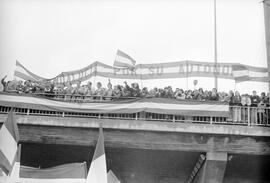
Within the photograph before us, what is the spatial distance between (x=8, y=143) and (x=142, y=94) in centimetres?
542

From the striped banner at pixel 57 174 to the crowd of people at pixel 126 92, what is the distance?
10.0 feet

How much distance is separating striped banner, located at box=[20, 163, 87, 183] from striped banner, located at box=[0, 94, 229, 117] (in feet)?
7.82

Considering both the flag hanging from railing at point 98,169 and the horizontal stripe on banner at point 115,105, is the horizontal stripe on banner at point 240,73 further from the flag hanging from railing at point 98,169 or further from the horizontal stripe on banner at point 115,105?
the flag hanging from railing at point 98,169

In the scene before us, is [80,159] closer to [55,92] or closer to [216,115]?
[55,92]

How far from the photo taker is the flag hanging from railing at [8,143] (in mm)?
15609

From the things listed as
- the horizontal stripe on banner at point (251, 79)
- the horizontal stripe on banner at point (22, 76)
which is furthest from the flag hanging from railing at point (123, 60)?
the horizontal stripe on banner at point (251, 79)

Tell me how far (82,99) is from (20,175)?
3.72m

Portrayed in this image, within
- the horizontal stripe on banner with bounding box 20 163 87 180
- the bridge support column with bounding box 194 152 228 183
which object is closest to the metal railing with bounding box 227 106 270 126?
the bridge support column with bounding box 194 152 228 183

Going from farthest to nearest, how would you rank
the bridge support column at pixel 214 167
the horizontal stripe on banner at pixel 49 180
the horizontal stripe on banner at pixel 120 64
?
the horizontal stripe on banner at pixel 120 64 → the bridge support column at pixel 214 167 → the horizontal stripe on banner at pixel 49 180

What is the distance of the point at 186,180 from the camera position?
20203 millimetres

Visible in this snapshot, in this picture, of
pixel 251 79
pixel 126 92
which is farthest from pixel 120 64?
pixel 251 79

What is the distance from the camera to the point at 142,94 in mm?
18781

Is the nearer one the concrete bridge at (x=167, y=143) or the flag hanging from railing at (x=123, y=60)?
the concrete bridge at (x=167, y=143)

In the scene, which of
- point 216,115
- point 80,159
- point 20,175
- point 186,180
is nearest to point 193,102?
point 216,115
